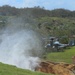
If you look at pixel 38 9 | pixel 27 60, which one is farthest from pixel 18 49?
pixel 38 9

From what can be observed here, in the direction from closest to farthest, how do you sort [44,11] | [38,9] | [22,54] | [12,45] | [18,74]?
[18,74]
[22,54]
[12,45]
[38,9]
[44,11]

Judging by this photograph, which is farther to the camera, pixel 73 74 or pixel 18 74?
pixel 73 74

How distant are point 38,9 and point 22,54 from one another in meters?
75.2

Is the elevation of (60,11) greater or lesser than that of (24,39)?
greater

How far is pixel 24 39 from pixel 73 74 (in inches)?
477

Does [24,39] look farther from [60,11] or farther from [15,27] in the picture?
[60,11]

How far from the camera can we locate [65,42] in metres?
45.8

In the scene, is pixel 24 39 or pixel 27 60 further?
pixel 24 39

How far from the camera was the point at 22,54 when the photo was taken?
72.4 ft

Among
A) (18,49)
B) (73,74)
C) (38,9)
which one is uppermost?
(38,9)

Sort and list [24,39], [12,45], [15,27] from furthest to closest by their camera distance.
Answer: [15,27] < [24,39] < [12,45]

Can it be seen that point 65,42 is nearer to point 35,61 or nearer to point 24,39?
point 24,39

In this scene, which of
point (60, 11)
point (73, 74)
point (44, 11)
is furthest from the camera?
point (60, 11)

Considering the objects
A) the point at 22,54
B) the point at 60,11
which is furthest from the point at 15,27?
the point at 60,11
